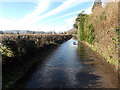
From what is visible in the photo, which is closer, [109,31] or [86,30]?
[109,31]

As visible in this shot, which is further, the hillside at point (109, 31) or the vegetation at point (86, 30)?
the vegetation at point (86, 30)

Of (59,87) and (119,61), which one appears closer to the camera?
(59,87)

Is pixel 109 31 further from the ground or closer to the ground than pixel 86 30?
closer to the ground

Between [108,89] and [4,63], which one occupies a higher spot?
[4,63]

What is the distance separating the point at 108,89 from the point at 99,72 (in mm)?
2798

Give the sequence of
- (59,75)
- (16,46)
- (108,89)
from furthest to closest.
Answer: (16,46) → (59,75) → (108,89)

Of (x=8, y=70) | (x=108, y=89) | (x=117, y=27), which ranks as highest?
(x=117, y=27)

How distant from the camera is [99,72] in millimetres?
9688

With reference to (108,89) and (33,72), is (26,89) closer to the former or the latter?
(33,72)

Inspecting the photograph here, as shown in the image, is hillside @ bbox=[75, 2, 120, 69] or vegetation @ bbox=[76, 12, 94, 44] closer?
hillside @ bbox=[75, 2, 120, 69]

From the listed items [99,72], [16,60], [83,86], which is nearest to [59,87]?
[83,86]

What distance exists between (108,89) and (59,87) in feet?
7.05

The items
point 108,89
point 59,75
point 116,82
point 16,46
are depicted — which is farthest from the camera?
point 16,46

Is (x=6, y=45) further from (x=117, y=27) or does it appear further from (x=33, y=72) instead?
(x=117, y=27)
